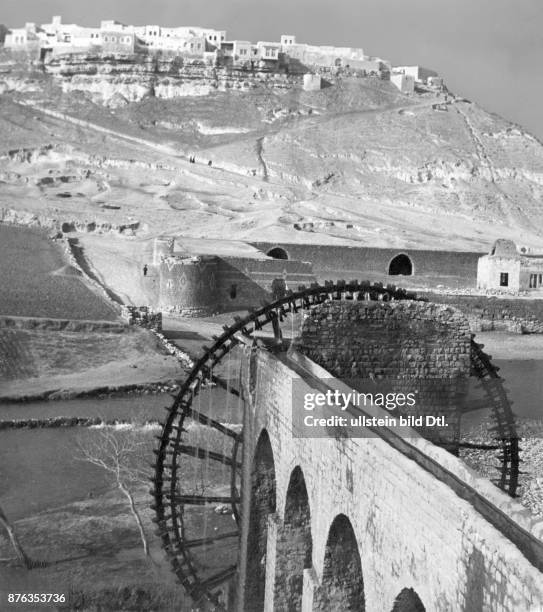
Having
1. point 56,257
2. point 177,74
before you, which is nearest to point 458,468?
point 56,257

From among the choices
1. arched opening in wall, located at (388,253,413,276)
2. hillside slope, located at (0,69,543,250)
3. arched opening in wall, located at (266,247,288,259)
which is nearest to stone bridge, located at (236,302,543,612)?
arched opening in wall, located at (266,247,288,259)

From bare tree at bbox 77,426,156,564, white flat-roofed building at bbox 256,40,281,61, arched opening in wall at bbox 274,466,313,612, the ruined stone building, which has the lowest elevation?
bare tree at bbox 77,426,156,564

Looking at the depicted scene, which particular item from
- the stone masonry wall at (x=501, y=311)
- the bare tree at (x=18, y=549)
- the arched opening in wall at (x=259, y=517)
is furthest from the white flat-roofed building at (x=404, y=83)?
the arched opening in wall at (x=259, y=517)

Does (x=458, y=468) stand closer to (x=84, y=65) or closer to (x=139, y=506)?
(x=139, y=506)

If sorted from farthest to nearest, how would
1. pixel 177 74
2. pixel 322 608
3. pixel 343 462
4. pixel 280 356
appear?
pixel 177 74
pixel 280 356
pixel 322 608
pixel 343 462

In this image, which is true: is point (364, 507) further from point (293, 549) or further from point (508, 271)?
point (508, 271)

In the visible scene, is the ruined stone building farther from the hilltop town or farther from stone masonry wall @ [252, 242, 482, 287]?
the hilltop town
